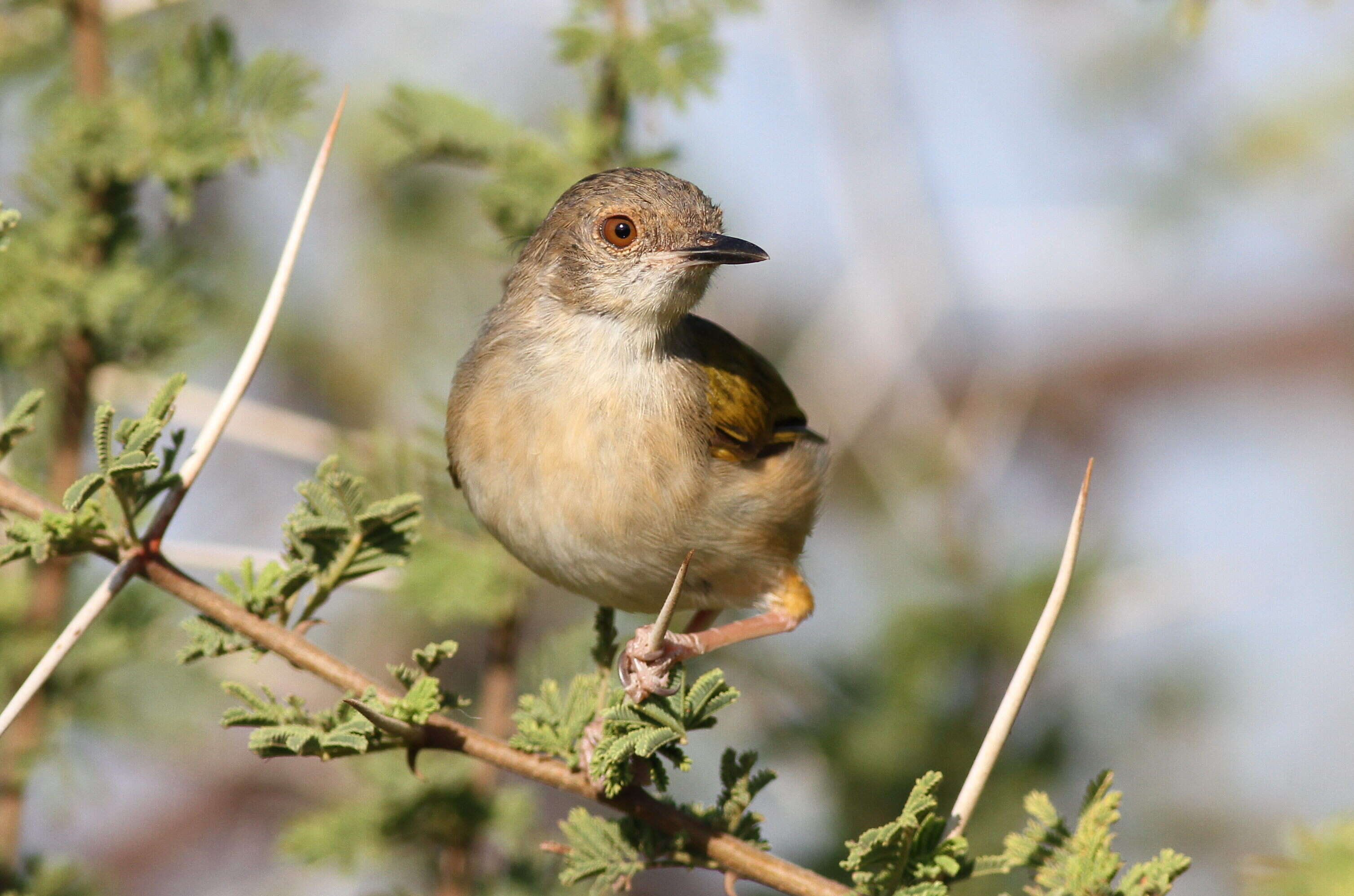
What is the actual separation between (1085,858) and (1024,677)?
0.52 metres

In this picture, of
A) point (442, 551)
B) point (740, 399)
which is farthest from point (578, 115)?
point (442, 551)

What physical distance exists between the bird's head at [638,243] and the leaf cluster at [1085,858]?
1994 millimetres

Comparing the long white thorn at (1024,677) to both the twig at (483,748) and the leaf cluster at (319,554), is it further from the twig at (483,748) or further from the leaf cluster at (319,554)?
the leaf cluster at (319,554)

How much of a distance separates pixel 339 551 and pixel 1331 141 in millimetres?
6933

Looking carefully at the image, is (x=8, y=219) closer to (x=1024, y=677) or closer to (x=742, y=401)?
(x=1024, y=677)

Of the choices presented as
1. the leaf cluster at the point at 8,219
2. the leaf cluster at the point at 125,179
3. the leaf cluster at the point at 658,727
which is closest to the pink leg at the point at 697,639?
the leaf cluster at the point at 658,727

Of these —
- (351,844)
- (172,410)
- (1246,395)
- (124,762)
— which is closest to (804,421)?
(351,844)

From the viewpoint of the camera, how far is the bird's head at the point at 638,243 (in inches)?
152

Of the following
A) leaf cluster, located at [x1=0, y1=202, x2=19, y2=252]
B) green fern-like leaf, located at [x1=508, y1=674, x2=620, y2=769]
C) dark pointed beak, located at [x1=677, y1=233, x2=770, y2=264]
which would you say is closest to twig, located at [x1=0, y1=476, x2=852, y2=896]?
green fern-like leaf, located at [x1=508, y1=674, x2=620, y2=769]

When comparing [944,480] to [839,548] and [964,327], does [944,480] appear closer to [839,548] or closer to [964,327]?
[839,548]

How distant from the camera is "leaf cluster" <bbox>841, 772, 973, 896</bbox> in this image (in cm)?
224

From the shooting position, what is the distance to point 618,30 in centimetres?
397

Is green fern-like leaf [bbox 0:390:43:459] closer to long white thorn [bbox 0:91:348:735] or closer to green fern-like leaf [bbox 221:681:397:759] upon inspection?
long white thorn [bbox 0:91:348:735]

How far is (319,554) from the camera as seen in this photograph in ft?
8.97
